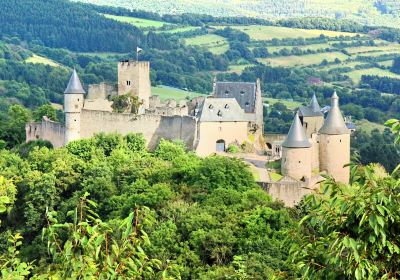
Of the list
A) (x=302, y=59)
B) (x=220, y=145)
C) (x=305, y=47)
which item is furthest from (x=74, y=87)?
(x=305, y=47)

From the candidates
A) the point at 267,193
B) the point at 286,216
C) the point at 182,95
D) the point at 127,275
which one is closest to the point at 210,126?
the point at 267,193

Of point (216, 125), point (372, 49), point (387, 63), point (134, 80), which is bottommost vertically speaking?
point (216, 125)

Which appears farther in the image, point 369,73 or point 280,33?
point 280,33

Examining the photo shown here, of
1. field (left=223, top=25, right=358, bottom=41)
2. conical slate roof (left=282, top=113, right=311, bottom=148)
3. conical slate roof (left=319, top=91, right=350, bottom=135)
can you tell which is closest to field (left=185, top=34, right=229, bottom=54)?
field (left=223, top=25, right=358, bottom=41)

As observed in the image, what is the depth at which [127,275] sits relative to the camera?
13969 millimetres

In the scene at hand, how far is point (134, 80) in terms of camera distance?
49562mm

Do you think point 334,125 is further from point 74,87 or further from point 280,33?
point 280,33

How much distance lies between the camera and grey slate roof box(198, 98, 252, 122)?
45.1 meters

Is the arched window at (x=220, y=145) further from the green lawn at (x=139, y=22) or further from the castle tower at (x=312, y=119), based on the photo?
the green lawn at (x=139, y=22)

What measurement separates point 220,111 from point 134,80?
6267 millimetres

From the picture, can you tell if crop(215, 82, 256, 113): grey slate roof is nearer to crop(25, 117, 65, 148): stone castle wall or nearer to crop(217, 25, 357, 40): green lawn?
crop(25, 117, 65, 148): stone castle wall

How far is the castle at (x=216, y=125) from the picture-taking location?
135 ft

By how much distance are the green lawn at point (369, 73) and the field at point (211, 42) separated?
22.4 meters

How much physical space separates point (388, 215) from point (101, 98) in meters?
38.4
